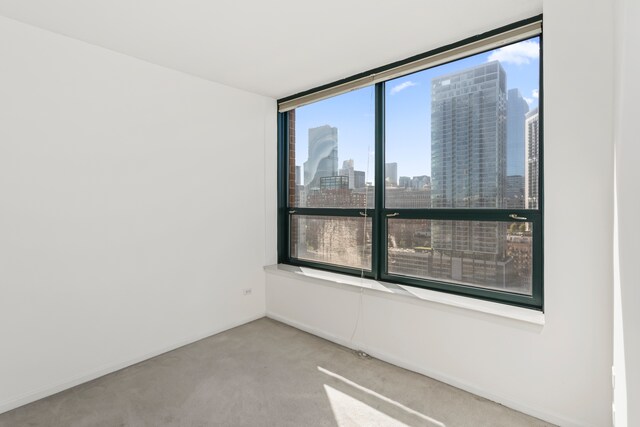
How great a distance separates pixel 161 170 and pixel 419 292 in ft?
8.29

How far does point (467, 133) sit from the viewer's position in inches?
102

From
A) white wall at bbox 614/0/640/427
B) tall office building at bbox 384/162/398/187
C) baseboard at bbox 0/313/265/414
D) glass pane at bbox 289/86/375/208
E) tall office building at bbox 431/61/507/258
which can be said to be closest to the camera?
white wall at bbox 614/0/640/427

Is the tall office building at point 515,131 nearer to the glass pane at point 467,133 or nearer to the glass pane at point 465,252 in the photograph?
the glass pane at point 467,133

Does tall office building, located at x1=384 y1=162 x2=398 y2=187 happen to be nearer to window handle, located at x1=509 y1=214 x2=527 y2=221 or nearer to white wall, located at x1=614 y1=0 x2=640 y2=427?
window handle, located at x1=509 y1=214 x2=527 y2=221

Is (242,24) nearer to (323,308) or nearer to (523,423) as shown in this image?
(323,308)

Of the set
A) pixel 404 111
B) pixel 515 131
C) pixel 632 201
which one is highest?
pixel 404 111

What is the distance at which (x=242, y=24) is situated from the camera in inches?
89.3

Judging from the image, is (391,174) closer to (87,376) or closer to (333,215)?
(333,215)

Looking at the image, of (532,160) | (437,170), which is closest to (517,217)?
(532,160)

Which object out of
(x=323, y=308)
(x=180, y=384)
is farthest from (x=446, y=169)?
(x=180, y=384)

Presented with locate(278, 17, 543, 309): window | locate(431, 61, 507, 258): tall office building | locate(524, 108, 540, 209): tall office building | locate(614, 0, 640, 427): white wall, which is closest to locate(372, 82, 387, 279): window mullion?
locate(278, 17, 543, 309): window

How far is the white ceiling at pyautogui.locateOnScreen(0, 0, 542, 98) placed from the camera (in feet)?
6.75

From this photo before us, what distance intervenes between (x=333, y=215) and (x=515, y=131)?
185 centimetres

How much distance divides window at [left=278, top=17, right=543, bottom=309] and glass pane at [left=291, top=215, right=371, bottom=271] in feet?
0.04
